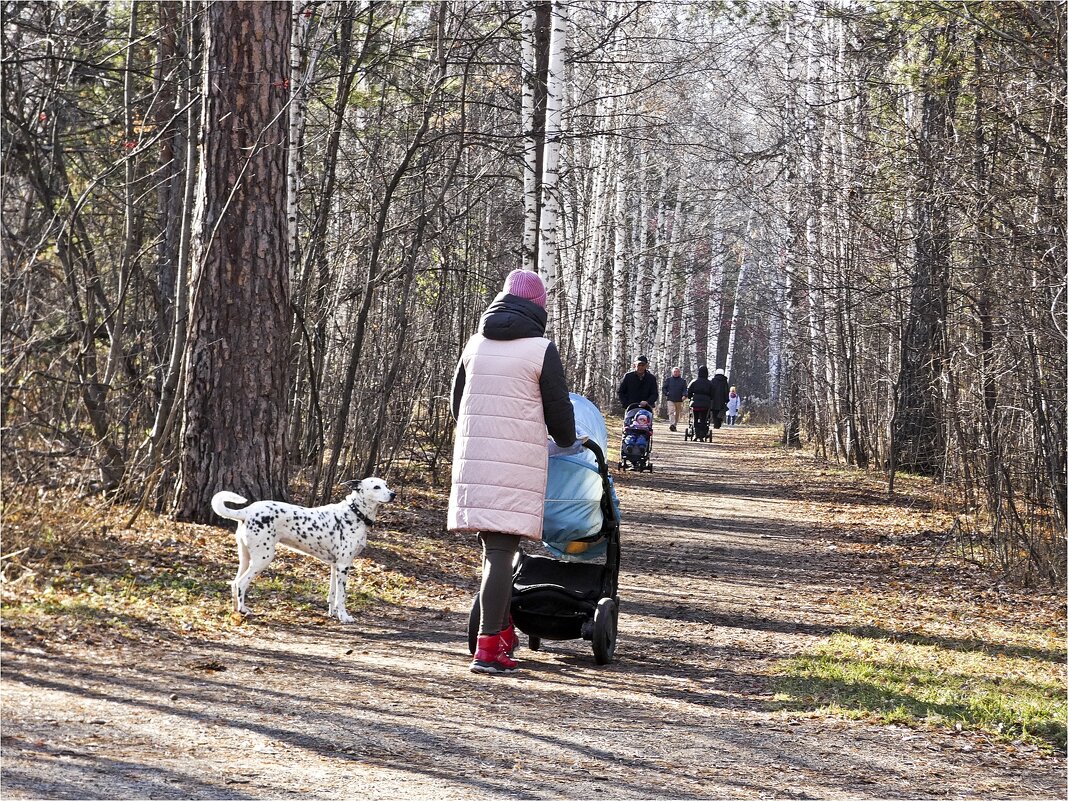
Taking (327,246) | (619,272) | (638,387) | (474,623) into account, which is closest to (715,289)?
(619,272)

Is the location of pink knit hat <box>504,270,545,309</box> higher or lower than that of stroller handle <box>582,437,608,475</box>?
higher

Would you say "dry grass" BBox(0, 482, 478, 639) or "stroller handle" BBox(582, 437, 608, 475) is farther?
"stroller handle" BBox(582, 437, 608, 475)

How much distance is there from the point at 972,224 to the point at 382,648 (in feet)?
22.6

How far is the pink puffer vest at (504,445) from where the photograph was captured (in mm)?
7004

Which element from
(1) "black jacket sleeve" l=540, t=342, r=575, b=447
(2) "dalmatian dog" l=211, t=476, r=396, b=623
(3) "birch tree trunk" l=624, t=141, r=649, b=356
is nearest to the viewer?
(1) "black jacket sleeve" l=540, t=342, r=575, b=447

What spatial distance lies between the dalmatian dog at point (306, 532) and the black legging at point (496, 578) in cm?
145

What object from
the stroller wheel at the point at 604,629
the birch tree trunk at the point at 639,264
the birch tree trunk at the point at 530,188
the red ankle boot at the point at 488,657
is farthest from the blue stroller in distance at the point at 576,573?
the birch tree trunk at the point at 639,264

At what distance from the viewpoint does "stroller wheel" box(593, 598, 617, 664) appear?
24.6 ft

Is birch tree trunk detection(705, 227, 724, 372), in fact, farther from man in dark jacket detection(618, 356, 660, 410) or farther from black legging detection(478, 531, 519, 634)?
black legging detection(478, 531, 519, 634)

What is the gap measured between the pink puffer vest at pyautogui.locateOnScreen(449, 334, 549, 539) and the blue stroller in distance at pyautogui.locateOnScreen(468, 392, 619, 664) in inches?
21.3

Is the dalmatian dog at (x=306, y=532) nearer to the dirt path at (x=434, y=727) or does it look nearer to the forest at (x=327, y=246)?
the dirt path at (x=434, y=727)

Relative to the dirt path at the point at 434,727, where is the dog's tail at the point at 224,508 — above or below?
above

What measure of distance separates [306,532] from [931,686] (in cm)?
413

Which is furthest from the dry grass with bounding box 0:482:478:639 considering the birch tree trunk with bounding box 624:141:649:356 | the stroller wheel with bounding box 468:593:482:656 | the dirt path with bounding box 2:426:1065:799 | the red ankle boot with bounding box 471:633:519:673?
the birch tree trunk with bounding box 624:141:649:356
